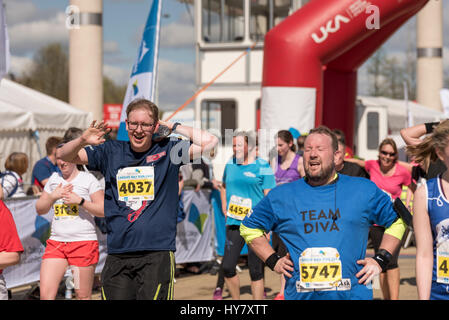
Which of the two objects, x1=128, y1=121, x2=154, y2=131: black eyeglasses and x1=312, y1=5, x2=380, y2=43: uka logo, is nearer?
x1=128, y1=121, x2=154, y2=131: black eyeglasses

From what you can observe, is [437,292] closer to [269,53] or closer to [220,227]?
[220,227]

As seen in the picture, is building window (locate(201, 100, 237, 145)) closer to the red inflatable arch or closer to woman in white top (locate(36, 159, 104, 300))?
the red inflatable arch

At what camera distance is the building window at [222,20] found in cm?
1666

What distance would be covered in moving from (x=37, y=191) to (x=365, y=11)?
5566 mm

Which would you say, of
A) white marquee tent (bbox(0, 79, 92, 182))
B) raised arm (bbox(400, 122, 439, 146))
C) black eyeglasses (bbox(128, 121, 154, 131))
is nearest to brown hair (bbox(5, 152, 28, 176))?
black eyeglasses (bbox(128, 121, 154, 131))

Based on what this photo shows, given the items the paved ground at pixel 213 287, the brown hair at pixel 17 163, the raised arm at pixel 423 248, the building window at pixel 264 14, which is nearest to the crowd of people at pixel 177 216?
the raised arm at pixel 423 248

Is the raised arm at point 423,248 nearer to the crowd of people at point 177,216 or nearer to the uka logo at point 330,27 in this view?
the crowd of people at point 177,216

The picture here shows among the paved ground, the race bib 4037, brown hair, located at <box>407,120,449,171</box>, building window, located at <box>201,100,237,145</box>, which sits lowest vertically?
Result: the paved ground

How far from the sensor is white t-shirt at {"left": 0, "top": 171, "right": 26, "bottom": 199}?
Answer: 26.0ft

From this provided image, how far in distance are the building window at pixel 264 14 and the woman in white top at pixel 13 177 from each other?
921cm

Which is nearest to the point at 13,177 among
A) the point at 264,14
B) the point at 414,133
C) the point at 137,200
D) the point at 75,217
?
the point at 75,217

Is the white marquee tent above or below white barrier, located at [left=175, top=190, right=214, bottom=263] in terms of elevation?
above

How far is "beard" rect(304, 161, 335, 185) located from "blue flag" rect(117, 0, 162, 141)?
444cm

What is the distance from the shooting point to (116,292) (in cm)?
432
